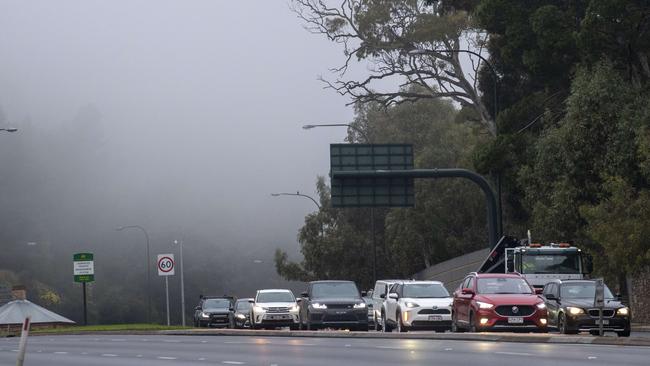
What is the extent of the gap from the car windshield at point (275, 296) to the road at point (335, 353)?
14.4 metres

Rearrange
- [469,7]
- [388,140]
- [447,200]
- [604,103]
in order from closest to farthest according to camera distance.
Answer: [604,103]
[469,7]
[447,200]
[388,140]

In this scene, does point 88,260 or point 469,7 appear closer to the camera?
point 469,7

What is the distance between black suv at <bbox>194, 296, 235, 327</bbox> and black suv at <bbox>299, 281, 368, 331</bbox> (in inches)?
692

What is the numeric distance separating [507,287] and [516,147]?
19.2m

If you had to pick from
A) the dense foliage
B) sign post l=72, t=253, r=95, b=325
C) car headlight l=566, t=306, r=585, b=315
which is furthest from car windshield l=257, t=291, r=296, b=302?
sign post l=72, t=253, r=95, b=325

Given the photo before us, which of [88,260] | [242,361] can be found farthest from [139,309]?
[242,361]

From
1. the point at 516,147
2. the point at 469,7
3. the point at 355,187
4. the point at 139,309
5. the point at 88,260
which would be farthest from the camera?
the point at 139,309

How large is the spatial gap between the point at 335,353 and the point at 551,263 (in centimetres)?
1537

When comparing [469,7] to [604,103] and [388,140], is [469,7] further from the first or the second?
[388,140]

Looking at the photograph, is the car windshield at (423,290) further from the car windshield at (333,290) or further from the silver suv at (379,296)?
the car windshield at (333,290)

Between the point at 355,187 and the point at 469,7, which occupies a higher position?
the point at 469,7

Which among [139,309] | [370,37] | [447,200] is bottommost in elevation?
[139,309]

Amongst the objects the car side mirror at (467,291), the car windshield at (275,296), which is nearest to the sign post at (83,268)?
the car windshield at (275,296)

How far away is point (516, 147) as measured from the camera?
173 feet
